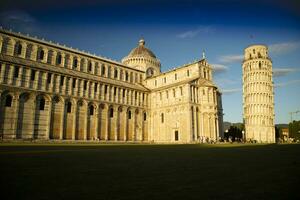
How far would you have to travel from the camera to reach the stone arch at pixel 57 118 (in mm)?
41000

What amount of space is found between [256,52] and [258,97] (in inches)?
688

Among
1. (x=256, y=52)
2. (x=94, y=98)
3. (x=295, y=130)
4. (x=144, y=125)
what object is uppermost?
(x=256, y=52)

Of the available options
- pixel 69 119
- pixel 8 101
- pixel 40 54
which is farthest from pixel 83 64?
pixel 8 101

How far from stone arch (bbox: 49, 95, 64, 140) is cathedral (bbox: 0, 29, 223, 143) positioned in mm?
172

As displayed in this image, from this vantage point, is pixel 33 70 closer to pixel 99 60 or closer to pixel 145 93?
pixel 99 60

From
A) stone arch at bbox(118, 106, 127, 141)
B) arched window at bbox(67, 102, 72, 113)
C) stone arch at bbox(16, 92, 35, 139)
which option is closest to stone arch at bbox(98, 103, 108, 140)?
stone arch at bbox(118, 106, 127, 141)

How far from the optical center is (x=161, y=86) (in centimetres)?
5988

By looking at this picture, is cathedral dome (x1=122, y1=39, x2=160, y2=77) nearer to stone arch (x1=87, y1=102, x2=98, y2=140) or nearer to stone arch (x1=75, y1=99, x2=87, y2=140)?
stone arch (x1=87, y1=102, x2=98, y2=140)

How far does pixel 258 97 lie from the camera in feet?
245

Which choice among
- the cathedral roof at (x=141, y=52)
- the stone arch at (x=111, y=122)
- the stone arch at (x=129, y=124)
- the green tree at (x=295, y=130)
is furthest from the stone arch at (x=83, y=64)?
the green tree at (x=295, y=130)

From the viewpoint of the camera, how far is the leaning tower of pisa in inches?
2862

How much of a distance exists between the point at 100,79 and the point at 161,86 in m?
16.9

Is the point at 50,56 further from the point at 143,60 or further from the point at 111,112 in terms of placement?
the point at 143,60

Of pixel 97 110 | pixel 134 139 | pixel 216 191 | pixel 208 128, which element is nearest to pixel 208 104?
pixel 208 128
